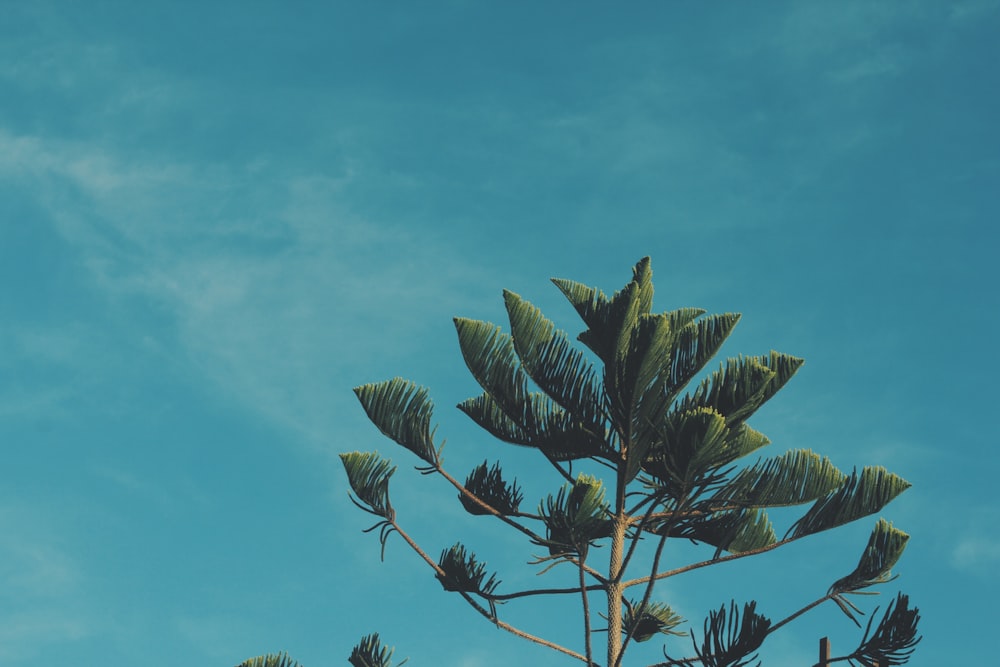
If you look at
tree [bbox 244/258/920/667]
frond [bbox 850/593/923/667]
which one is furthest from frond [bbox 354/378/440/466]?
frond [bbox 850/593/923/667]

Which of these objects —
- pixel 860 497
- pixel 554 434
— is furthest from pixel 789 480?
pixel 554 434

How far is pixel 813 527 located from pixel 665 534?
1.07m

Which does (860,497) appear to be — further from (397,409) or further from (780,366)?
(397,409)

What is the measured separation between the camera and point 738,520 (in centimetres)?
727

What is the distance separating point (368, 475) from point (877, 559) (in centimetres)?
306

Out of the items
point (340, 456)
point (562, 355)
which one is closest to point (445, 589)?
point (340, 456)

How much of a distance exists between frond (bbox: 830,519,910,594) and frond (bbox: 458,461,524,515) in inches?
77.8

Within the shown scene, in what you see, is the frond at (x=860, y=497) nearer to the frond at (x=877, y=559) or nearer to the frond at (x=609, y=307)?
the frond at (x=877, y=559)

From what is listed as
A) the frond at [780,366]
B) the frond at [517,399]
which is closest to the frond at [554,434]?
the frond at [517,399]

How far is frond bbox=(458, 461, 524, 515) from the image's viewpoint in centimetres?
723

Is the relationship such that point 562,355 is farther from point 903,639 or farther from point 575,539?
point 903,639

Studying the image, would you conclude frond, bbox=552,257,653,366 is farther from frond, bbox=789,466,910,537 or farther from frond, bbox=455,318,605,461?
frond, bbox=789,466,910,537

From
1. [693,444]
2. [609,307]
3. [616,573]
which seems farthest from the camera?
[616,573]

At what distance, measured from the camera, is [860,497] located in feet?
22.4
